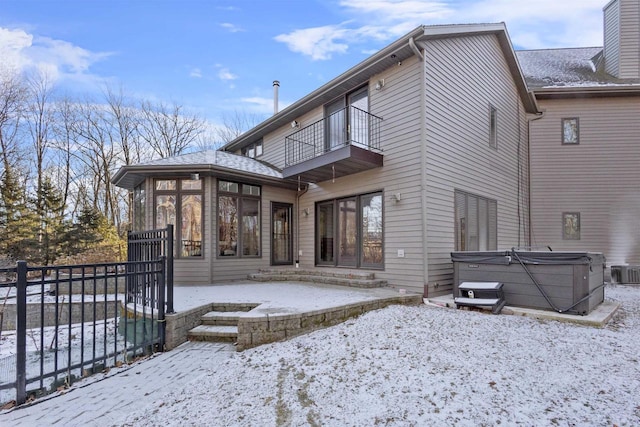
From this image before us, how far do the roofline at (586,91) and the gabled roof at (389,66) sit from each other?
1.82ft

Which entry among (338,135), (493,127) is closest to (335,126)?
(338,135)

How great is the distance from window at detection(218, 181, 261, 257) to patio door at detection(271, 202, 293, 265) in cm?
50

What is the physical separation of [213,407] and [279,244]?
23.4 feet

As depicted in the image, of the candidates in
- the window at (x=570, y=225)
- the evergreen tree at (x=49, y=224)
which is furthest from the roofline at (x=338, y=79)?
the evergreen tree at (x=49, y=224)

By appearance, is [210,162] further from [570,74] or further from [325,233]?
[570,74]

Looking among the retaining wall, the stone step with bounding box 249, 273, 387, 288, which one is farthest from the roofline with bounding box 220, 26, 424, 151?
the retaining wall

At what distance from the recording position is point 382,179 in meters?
7.54

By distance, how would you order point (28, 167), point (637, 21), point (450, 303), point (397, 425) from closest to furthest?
point (397, 425) → point (450, 303) → point (637, 21) → point (28, 167)

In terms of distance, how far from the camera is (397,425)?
2.40m

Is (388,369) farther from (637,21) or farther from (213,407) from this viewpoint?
(637,21)

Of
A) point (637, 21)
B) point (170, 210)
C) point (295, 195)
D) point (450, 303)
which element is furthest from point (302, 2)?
point (637, 21)

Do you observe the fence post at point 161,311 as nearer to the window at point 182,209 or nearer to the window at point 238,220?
the window at point 182,209

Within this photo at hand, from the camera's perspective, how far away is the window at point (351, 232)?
302 inches

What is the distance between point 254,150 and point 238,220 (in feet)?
15.1
